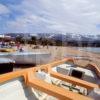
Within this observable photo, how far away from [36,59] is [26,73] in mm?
9653

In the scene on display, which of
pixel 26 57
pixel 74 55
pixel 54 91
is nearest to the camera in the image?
pixel 54 91

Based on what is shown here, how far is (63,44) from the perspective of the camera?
4669cm

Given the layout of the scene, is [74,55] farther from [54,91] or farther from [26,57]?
[54,91]

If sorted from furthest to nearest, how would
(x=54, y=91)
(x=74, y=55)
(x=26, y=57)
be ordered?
(x=74, y=55), (x=26, y=57), (x=54, y=91)

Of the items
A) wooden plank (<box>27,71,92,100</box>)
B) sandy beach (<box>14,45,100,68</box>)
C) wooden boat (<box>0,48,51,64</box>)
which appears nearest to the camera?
wooden plank (<box>27,71,92,100</box>)

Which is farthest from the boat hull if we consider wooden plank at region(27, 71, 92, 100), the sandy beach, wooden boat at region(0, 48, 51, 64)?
wooden plank at region(27, 71, 92, 100)

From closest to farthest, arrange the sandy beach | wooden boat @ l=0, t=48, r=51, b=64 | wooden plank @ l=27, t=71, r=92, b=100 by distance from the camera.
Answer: wooden plank @ l=27, t=71, r=92, b=100 → wooden boat @ l=0, t=48, r=51, b=64 → the sandy beach

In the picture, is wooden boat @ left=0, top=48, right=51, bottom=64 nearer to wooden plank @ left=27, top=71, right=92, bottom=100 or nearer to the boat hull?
the boat hull

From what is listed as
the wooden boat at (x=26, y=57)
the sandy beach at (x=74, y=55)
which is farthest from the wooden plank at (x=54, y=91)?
the sandy beach at (x=74, y=55)

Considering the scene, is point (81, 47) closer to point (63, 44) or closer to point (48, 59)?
point (63, 44)

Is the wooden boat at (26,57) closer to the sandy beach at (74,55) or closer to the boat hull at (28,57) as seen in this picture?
the boat hull at (28,57)

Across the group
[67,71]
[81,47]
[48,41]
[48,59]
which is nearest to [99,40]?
[81,47]

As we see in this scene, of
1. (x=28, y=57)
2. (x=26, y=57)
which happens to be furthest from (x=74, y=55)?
(x=26, y=57)

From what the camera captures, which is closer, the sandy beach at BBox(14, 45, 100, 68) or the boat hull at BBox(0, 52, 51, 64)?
the boat hull at BBox(0, 52, 51, 64)
